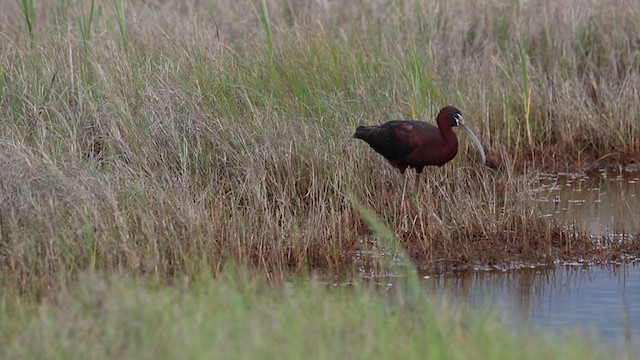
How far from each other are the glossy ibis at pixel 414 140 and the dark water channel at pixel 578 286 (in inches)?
29.7

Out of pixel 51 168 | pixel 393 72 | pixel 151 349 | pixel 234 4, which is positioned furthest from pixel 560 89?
pixel 151 349

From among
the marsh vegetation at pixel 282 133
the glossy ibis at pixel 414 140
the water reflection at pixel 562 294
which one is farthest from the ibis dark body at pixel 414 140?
the water reflection at pixel 562 294

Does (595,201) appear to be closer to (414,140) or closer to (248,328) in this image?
(414,140)

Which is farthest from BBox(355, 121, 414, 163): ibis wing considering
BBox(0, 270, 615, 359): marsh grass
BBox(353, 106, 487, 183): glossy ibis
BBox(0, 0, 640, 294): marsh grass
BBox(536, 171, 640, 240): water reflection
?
BBox(0, 270, 615, 359): marsh grass

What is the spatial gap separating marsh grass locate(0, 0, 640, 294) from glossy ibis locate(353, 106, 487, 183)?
18 centimetres

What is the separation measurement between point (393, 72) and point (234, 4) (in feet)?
8.84

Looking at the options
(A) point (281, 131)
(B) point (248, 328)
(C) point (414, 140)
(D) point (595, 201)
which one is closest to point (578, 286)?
(C) point (414, 140)

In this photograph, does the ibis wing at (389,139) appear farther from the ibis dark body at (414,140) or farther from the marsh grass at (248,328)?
the marsh grass at (248,328)

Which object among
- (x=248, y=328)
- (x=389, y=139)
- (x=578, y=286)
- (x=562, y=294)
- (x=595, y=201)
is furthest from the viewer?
(x=595, y=201)

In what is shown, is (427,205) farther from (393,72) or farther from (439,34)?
(439,34)

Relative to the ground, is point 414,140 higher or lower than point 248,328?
higher

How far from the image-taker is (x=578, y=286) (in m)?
6.70

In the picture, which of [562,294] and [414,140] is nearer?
[562,294]

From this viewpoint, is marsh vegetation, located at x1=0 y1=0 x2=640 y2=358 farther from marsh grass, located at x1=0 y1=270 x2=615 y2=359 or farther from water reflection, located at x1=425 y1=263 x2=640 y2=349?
marsh grass, located at x1=0 y1=270 x2=615 y2=359
